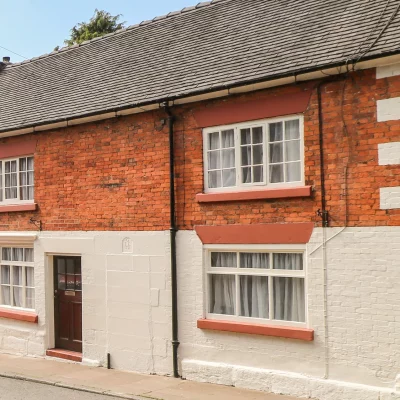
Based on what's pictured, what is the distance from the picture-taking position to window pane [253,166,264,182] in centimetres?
974

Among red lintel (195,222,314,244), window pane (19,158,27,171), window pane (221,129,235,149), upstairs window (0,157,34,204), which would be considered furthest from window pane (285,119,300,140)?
window pane (19,158,27,171)

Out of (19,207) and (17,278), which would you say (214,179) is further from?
(17,278)

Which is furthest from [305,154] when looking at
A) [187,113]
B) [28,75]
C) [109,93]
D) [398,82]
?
[28,75]

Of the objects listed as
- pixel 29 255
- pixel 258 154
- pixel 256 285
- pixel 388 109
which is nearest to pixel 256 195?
pixel 258 154

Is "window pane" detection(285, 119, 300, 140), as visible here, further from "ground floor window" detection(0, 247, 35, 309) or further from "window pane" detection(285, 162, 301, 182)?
"ground floor window" detection(0, 247, 35, 309)

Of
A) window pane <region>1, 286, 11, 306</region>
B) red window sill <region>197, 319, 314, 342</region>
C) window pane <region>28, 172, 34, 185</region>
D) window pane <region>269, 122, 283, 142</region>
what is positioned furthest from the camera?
window pane <region>1, 286, 11, 306</region>

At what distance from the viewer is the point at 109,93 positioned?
12.3 m

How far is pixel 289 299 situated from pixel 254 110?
3.20m

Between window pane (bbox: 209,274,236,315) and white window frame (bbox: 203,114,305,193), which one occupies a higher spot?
white window frame (bbox: 203,114,305,193)

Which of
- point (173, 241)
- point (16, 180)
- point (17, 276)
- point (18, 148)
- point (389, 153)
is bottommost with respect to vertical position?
point (17, 276)

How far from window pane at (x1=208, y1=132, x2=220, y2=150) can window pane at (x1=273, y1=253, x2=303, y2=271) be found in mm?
2247

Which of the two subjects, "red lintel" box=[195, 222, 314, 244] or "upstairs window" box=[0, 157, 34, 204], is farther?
"upstairs window" box=[0, 157, 34, 204]

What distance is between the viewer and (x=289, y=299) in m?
9.46

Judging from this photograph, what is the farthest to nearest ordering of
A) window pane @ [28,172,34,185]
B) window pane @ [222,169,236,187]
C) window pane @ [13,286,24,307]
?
window pane @ [13,286,24,307] → window pane @ [28,172,34,185] → window pane @ [222,169,236,187]
